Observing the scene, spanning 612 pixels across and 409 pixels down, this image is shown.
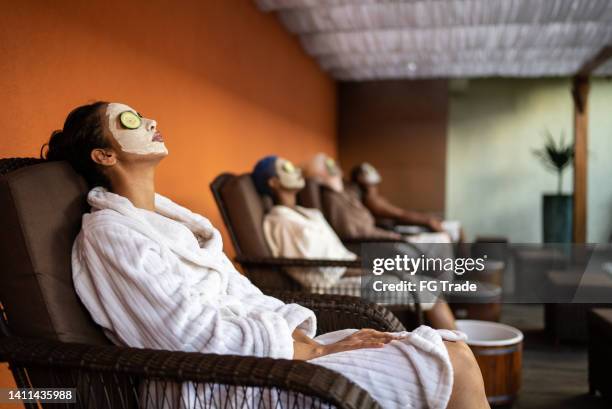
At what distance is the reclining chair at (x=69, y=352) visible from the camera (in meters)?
1.11

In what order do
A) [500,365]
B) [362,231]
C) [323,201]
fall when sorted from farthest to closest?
[323,201] → [362,231] → [500,365]

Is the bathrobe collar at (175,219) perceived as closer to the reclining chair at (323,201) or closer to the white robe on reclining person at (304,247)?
the white robe on reclining person at (304,247)

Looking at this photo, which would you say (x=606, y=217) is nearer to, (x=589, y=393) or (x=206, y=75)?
(x=589, y=393)

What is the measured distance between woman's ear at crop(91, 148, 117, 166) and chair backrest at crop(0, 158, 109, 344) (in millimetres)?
198

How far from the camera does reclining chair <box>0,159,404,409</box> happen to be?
1112 mm

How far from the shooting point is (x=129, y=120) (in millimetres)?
Answer: 1634

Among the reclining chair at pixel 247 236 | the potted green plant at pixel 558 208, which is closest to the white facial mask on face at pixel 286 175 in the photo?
the reclining chair at pixel 247 236

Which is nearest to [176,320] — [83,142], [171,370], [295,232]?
[171,370]

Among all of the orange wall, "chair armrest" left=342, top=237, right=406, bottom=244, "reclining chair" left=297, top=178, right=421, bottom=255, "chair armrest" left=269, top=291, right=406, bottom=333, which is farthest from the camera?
"reclining chair" left=297, top=178, right=421, bottom=255

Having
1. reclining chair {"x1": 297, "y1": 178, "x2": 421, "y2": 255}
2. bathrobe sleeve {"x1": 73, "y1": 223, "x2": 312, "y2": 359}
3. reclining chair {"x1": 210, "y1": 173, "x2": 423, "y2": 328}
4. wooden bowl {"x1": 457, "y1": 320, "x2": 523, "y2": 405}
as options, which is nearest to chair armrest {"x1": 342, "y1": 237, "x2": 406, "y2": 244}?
reclining chair {"x1": 297, "y1": 178, "x2": 421, "y2": 255}

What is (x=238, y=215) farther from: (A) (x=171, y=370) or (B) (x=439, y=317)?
(A) (x=171, y=370)

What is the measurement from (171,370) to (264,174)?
2205mm

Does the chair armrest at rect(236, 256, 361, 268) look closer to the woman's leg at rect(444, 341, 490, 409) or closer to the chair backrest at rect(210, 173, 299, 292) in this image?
the chair backrest at rect(210, 173, 299, 292)

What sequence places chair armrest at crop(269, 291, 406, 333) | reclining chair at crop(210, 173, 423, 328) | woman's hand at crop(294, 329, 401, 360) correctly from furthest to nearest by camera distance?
1. reclining chair at crop(210, 173, 423, 328)
2. chair armrest at crop(269, 291, 406, 333)
3. woman's hand at crop(294, 329, 401, 360)
